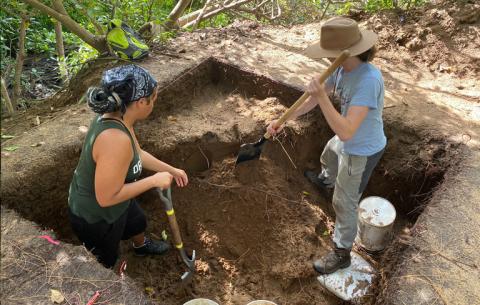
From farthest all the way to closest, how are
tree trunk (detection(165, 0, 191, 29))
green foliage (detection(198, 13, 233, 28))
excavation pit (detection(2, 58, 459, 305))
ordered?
green foliage (detection(198, 13, 233, 28)), tree trunk (detection(165, 0, 191, 29)), excavation pit (detection(2, 58, 459, 305))

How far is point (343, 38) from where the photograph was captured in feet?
8.09

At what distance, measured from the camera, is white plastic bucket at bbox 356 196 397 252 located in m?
3.49

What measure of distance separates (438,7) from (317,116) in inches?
123

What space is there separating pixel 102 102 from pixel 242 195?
2107 mm

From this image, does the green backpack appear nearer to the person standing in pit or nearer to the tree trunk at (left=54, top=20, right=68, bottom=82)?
the tree trunk at (left=54, top=20, right=68, bottom=82)

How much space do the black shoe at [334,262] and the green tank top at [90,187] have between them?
1.77 meters

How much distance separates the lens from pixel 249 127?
420cm

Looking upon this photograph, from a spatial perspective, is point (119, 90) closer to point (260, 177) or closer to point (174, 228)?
point (174, 228)

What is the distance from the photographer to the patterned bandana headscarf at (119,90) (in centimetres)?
209

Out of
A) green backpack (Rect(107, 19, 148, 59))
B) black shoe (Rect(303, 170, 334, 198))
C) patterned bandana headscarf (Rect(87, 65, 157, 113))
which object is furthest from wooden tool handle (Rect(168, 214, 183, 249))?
green backpack (Rect(107, 19, 148, 59))

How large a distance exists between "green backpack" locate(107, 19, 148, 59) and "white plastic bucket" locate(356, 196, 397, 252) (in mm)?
3312

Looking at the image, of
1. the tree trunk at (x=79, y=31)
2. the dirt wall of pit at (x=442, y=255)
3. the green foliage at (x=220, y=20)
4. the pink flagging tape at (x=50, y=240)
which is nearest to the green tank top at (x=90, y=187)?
the pink flagging tape at (x=50, y=240)

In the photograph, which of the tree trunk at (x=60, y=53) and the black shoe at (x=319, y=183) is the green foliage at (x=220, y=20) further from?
the black shoe at (x=319, y=183)

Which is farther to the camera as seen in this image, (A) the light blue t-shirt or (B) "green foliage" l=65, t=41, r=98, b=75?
(B) "green foliage" l=65, t=41, r=98, b=75
